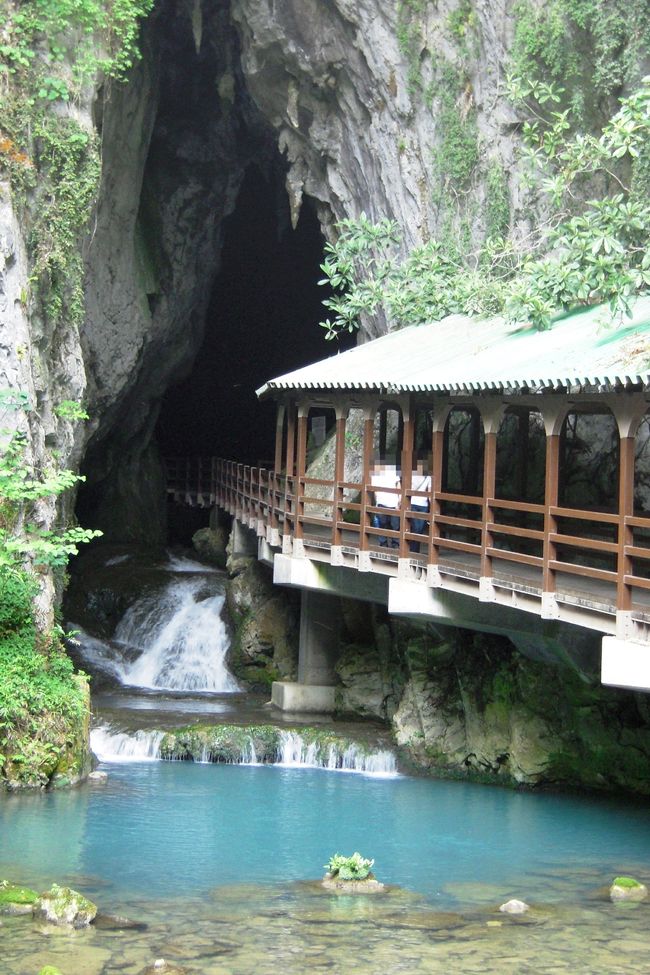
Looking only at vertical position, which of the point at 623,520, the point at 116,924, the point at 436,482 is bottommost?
the point at 116,924

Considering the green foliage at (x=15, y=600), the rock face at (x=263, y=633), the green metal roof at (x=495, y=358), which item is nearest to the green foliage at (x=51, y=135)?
the green metal roof at (x=495, y=358)

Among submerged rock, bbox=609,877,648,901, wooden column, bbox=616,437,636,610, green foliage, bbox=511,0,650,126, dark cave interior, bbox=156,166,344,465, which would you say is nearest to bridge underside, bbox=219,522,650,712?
wooden column, bbox=616,437,636,610

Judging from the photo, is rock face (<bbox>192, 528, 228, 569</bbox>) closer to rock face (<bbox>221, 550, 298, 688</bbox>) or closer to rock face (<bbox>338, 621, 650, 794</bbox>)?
rock face (<bbox>221, 550, 298, 688</bbox>)

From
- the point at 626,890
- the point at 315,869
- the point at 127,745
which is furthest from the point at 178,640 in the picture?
the point at 626,890

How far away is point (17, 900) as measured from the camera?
1201 centimetres

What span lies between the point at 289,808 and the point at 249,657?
891 centimetres

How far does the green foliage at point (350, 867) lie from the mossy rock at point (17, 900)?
3056 millimetres

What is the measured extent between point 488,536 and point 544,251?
845cm

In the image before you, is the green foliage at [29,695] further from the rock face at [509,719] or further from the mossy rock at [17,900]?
the rock face at [509,719]

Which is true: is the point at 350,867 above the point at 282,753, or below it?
below

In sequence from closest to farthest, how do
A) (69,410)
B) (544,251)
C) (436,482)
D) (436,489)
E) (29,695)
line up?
(29,695) → (436,489) → (436,482) → (69,410) → (544,251)

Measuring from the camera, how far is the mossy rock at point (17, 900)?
39.1 ft

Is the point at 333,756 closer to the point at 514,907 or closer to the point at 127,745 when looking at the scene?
the point at 127,745

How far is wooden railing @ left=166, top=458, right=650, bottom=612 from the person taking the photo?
45.8 feet
